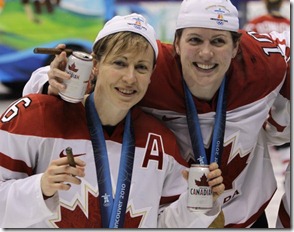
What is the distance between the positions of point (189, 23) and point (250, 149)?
611 mm

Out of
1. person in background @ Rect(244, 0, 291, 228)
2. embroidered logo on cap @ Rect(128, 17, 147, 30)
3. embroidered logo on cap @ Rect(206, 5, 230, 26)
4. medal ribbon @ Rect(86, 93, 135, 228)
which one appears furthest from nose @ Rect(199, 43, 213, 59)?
person in background @ Rect(244, 0, 291, 228)

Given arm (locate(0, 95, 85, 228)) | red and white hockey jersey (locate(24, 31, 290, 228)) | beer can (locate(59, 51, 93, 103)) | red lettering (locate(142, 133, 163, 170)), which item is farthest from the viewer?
red and white hockey jersey (locate(24, 31, 290, 228))

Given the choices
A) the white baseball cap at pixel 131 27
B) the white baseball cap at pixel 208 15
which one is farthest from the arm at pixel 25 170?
the white baseball cap at pixel 208 15

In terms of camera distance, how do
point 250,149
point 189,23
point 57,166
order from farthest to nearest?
point 250,149 < point 189,23 < point 57,166

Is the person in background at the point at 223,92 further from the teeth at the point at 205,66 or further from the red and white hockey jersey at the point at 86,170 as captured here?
the red and white hockey jersey at the point at 86,170

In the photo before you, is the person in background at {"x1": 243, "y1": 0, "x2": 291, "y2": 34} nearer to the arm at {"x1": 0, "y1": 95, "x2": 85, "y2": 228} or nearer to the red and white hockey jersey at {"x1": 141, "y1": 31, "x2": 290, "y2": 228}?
the red and white hockey jersey at {"x1": 141, "y1": 31, "x2": 290, "y2": 228}

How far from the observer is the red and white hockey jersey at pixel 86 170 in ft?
7.18

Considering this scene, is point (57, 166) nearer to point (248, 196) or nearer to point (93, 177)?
point (93, 177)

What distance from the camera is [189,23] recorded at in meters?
2.54

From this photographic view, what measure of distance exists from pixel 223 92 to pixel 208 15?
1.05 ft

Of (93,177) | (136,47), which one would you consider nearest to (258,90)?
(136,47)

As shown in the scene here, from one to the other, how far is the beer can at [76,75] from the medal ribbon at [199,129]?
50cm

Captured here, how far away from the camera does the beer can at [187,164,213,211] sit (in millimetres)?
2221

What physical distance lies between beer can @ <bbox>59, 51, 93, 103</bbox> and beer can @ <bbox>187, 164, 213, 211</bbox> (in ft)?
1.58
